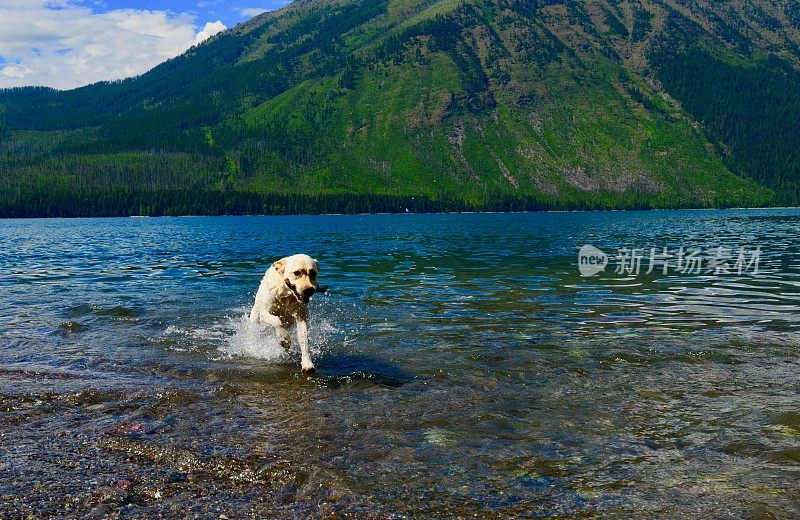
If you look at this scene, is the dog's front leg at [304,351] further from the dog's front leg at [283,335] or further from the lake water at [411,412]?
the dog's front leg at [283,335]

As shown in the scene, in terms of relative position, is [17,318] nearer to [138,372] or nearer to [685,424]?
[138,372]

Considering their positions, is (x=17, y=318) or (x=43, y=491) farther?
(x=17, y=318)

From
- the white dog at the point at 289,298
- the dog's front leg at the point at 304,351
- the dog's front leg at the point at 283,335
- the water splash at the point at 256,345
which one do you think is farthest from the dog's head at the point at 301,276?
the water splash at the point at 256,345

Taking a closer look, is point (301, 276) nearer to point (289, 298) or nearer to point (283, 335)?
point (289, 298)

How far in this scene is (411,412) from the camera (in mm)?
10516

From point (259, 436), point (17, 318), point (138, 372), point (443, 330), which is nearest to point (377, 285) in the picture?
point (443, 330)

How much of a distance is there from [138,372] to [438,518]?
9066 millimetres

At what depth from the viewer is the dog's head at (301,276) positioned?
43.8 feet

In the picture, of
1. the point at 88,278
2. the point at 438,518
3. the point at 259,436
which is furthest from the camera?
the point at 88,278

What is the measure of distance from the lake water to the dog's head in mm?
1746

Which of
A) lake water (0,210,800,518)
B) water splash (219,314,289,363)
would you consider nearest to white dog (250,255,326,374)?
water splash (219,314,289,363)

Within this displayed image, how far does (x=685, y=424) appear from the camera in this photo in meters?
9.73

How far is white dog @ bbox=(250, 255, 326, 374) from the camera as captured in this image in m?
13.4

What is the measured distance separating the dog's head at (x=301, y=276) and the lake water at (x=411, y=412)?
1.75 m
